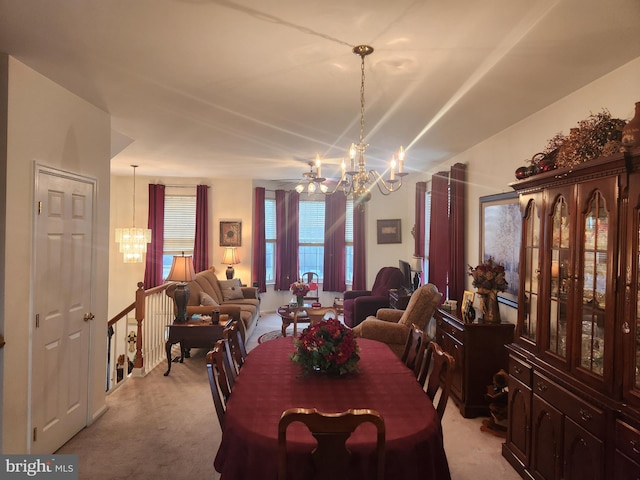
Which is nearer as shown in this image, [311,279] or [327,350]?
[327,350]

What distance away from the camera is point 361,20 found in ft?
6.40

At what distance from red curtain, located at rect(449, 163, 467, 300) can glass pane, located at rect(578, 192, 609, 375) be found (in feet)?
9.02

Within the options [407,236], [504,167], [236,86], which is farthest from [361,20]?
[407,236]

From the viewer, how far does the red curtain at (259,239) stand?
8.02 meters

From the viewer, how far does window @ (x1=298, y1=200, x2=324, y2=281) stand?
28.3 ft

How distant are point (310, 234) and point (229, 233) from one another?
1.72 metres

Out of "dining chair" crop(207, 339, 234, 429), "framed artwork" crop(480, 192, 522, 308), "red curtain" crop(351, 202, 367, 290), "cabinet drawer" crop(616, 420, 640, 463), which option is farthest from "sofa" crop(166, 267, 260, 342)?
"cabinet drawer" crop(616, 420, 640, 463)

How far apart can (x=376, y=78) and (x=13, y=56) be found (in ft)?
7.35

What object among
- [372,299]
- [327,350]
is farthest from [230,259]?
[327,350]

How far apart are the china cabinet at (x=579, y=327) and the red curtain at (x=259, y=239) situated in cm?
576

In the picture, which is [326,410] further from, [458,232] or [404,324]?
[458,232]

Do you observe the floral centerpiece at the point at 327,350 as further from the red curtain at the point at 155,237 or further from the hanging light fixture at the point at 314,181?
the red curtain at the point at 155,237

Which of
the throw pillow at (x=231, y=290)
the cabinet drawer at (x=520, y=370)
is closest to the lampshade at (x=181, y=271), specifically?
the throw pillow at (x=231, y=290)

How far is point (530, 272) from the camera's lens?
2.76 m
